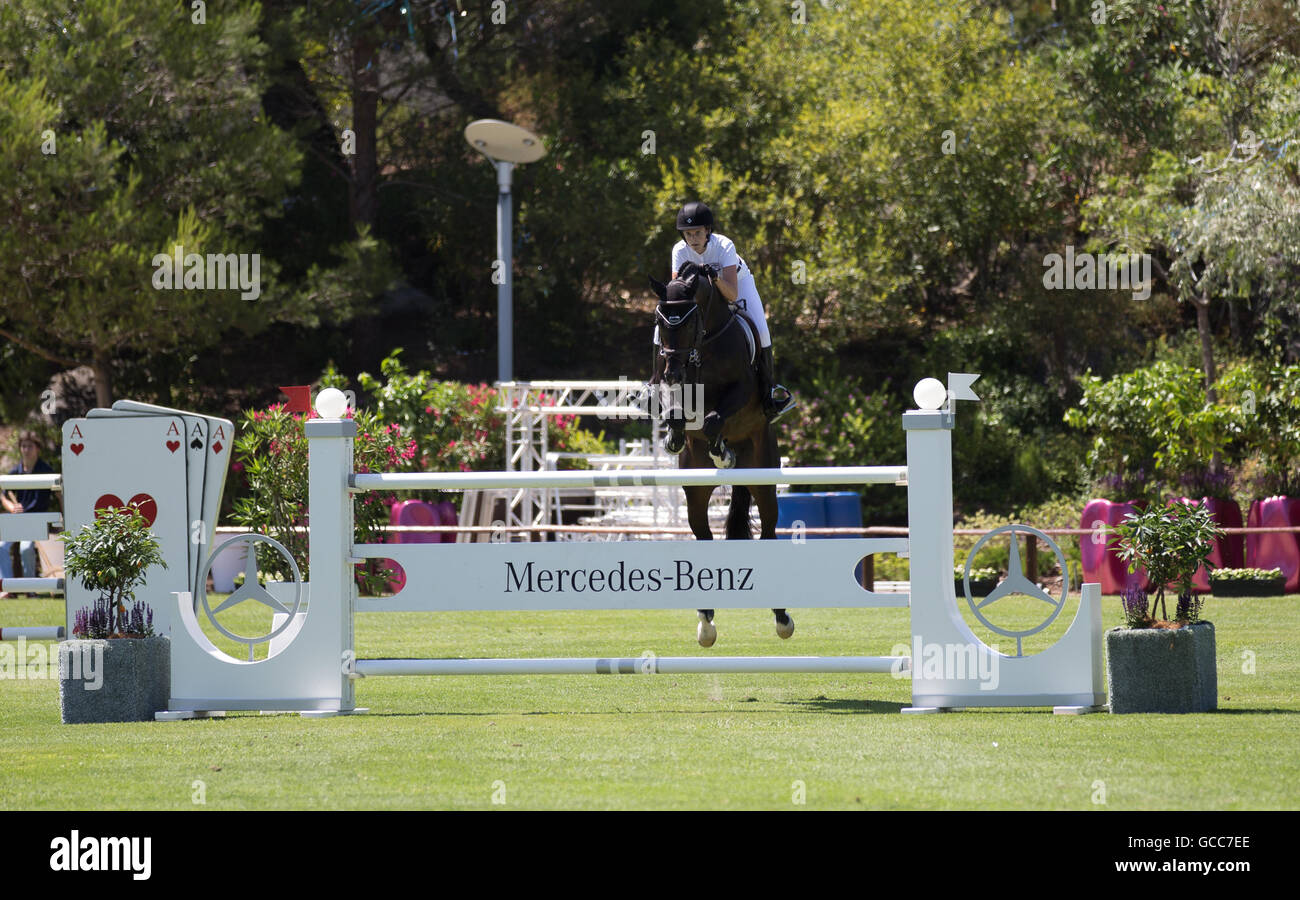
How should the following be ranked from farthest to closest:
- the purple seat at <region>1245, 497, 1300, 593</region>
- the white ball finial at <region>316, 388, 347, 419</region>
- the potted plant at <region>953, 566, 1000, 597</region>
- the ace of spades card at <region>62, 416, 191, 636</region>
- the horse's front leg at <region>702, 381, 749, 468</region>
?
the potted plant at <region>953, 566, 1000, 597</region> → the purple seat at <region>1245, 497, 1300, 593</region> → the ace of spades card at <region>62, 416, 191, 636</region> → the horse's front leg at <region>702, 381, 749, 468</region> → the white ball finial at <region>316, 388, 347, 419</region>

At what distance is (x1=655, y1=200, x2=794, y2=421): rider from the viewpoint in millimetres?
8352

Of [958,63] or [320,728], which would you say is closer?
[320,728]

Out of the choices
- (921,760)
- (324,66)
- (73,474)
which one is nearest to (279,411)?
(73,474)

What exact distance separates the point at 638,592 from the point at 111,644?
254cm

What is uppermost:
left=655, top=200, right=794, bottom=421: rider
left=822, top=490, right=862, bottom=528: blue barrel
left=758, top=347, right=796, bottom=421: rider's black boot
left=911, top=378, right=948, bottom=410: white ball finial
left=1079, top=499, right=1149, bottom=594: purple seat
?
left=655, top=200, right=794, bottom=421: rider

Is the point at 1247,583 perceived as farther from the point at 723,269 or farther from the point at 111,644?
the point at 111,644

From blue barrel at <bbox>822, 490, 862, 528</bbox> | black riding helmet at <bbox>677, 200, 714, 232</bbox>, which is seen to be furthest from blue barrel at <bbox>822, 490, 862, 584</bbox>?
black riding helmet at <bbox>677, 200, 714, 232</bbox>

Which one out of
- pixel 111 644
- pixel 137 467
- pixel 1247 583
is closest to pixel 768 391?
pixel 111 644

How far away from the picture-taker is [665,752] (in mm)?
5703

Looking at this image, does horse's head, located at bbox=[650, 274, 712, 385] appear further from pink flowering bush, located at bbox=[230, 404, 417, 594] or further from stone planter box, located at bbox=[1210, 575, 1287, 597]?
stone planter box, located at bbox=[1210, 575, 1287, 597]

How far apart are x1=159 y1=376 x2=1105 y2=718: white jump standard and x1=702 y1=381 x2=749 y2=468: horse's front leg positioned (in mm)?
1013
